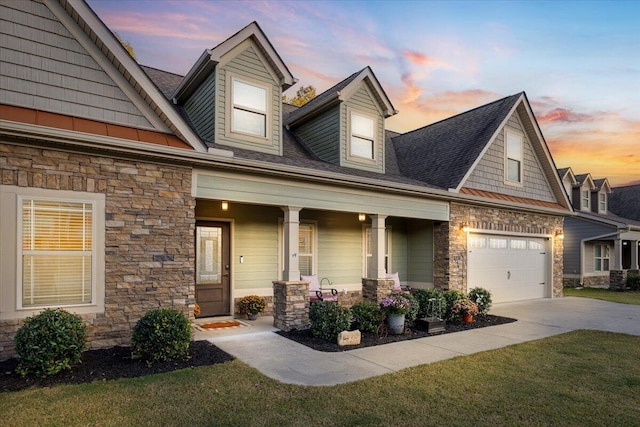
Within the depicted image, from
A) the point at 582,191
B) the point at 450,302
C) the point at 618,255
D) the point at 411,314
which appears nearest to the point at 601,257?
the point at 618,255

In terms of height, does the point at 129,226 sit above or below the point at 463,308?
above

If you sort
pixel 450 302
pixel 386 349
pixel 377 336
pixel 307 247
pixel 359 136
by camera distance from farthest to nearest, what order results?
pixel 359 136 → pixel 307 247 → pixel 450 302 → pixel 377 336 → pixel 386 349

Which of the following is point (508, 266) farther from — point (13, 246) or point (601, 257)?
point (13, 246)

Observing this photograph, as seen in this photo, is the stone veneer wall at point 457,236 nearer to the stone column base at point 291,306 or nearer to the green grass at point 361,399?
the stone column base at point 291,306

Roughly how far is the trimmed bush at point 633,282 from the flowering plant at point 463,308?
47.3 feet

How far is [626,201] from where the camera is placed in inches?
987

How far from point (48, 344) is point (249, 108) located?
6.10 metres

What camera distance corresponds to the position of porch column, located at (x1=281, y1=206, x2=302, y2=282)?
8.26 m

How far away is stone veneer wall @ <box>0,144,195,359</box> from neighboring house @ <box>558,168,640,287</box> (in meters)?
20.0

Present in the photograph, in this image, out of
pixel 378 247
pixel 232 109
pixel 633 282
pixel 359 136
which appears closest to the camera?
pixel 232 109

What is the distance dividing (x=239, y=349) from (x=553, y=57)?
14655mm

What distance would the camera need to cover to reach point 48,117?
5938mm

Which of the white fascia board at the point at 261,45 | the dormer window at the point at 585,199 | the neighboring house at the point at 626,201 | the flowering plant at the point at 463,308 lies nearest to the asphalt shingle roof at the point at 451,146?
the flowering plant at the point at 463,308

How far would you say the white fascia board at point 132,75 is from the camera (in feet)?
20.4
